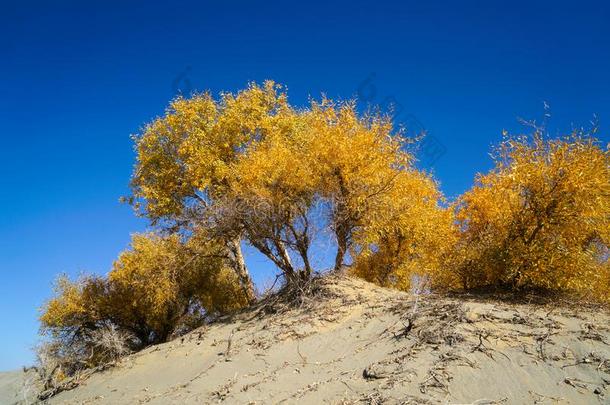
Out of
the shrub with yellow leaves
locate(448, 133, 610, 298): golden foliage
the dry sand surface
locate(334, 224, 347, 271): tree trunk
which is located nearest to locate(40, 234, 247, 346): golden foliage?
the shrub with yellow leaves

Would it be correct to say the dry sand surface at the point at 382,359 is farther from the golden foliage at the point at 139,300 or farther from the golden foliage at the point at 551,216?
the golden foliage at the point at 139,300

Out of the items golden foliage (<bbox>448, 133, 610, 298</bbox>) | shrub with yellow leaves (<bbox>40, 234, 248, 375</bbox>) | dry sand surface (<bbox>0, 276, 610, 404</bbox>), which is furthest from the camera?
shrub with yellow leaves (<bbox>40, 234, 248, 375</bbox>)

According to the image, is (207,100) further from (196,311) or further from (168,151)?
(196,311)

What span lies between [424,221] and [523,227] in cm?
511

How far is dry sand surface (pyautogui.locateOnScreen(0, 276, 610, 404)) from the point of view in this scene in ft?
22.7

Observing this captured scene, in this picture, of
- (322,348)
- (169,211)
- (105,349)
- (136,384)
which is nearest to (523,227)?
(322,348)

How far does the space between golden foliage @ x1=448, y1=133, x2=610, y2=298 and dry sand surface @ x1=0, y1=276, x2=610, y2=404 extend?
2.28m

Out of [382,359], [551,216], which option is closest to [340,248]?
[551,216]

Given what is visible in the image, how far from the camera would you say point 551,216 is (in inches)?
524

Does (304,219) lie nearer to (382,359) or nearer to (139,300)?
(382,359)

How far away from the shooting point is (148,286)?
21875 mm

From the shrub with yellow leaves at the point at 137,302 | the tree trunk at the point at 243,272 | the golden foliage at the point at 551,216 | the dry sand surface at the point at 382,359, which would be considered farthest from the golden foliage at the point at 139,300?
the golden foliage at the point at 551,216

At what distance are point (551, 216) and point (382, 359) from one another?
7.52 metres

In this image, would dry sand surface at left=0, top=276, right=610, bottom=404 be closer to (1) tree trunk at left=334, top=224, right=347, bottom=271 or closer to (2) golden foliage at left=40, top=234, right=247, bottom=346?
(1) tree trunk at left=334, top=224, right=347, bottom=271
